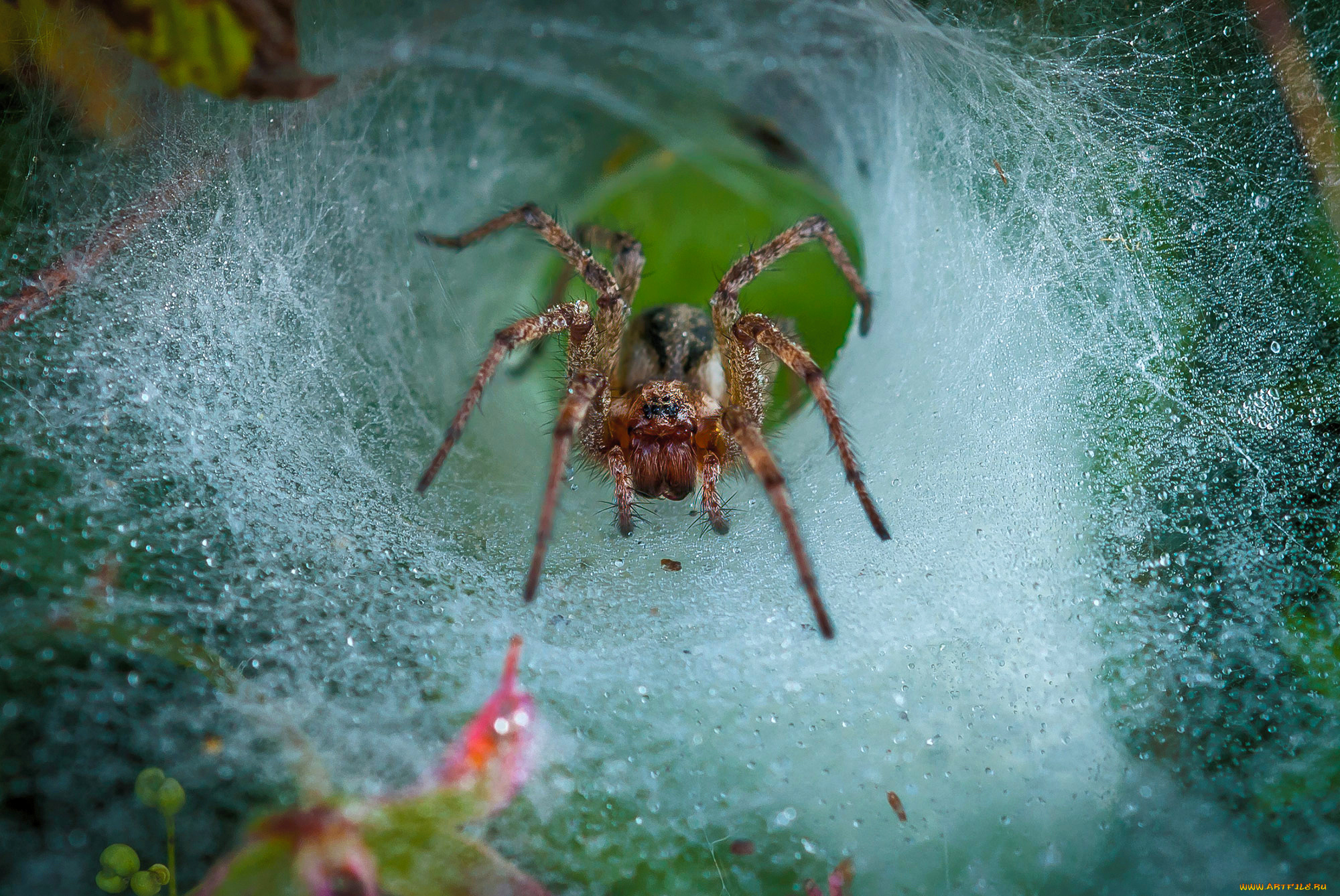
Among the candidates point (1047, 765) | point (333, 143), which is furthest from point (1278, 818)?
point (333, 143)

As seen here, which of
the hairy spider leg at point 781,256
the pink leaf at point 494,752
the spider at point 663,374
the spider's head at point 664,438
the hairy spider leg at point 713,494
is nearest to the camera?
the pink leaf at point 494,752

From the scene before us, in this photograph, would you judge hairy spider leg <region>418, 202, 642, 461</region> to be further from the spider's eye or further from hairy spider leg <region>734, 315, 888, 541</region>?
hairy spider leg <region>734, 315, 888, 541</region>

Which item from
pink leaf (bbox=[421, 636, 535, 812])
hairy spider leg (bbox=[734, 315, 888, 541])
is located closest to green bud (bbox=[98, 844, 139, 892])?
pink leaf (bbox=[421, 636, 535, 812])

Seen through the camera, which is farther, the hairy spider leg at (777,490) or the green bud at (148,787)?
the hairy spider leg at (777,490)

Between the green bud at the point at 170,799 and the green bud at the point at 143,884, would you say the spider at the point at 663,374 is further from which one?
the green bud at the point at 143,884

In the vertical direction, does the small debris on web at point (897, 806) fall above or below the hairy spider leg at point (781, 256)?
below

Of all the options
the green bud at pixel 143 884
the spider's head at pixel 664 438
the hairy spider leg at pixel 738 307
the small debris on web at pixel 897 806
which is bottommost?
the small debris on web at pixel 897 806

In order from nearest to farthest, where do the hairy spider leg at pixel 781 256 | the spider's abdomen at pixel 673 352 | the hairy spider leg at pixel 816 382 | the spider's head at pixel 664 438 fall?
the hairy spider leg at pixel 816 382 < the spider's head at pixel 664 438 < the hairy spider leg at pixel 781 256 < the spider's abdomen at pixel 673 352

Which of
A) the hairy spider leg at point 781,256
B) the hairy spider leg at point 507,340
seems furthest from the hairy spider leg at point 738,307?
the hairy spider leg at point 507,340
